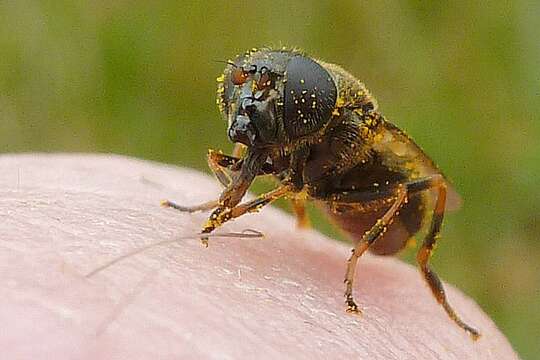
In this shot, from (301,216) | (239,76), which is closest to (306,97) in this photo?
(239,76)

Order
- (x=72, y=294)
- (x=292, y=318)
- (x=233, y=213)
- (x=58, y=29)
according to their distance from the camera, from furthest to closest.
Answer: (x=58, y=29) → (x=233, y=213) → (x=292, y=318) → (x=72, y=294)

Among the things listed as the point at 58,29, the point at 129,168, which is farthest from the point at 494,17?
the point at 129,168

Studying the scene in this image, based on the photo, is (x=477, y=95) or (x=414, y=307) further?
(x=477, y=95)

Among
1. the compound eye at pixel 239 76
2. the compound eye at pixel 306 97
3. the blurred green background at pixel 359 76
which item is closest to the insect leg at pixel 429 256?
the compound eye at pixel 306 97

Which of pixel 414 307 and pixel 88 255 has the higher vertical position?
pixel 88 255

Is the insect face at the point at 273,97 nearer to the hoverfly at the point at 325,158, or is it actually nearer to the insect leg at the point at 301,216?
the hoverfly at the point at 325,158

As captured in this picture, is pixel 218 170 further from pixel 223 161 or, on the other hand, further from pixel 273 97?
pixel 273 97

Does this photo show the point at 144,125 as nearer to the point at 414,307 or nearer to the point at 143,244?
the point at 414,307

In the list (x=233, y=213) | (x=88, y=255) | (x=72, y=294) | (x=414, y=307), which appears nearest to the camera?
(x=72, y=294)

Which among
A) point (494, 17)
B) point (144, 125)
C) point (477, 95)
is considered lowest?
point (144, 125)
